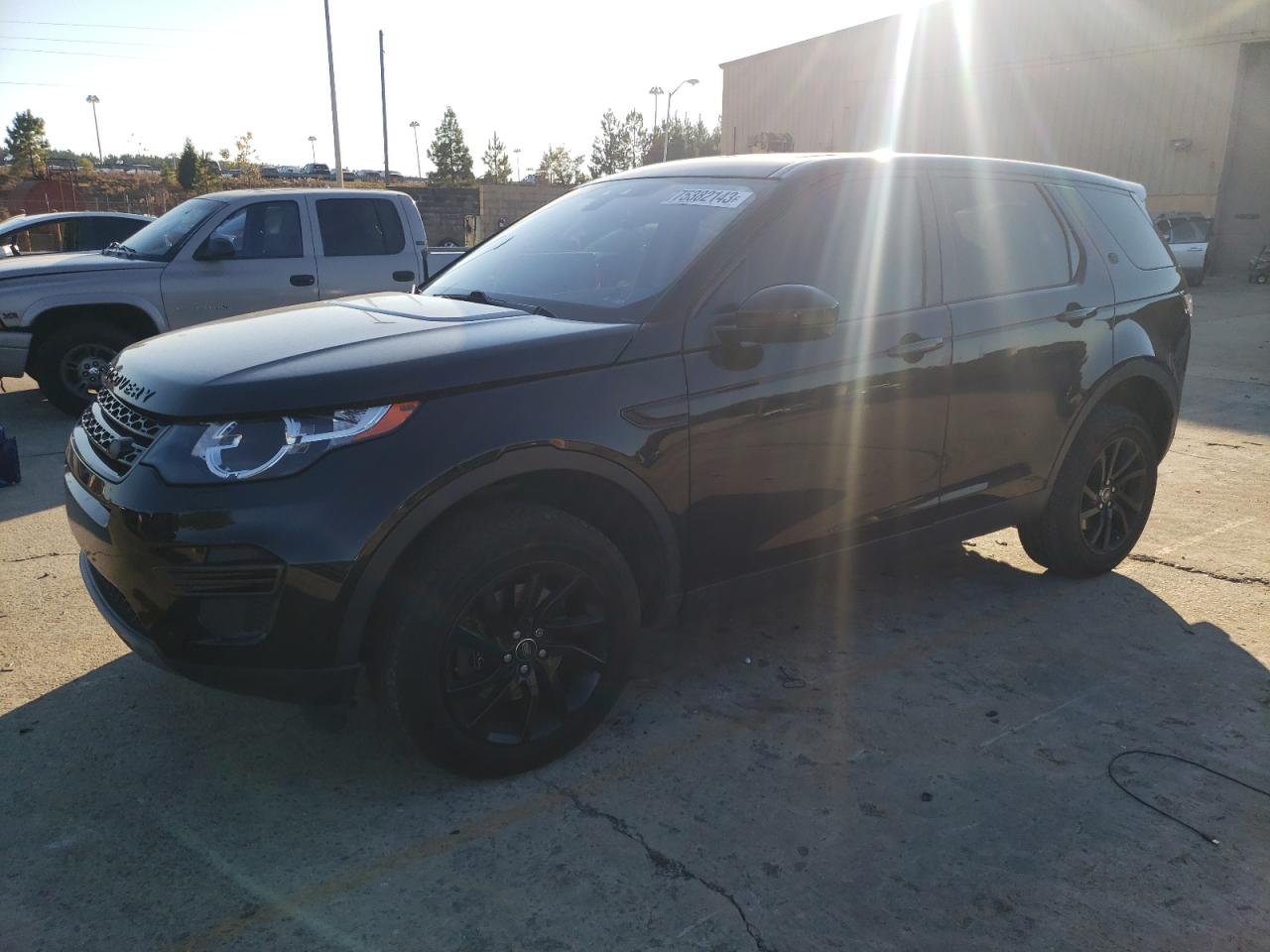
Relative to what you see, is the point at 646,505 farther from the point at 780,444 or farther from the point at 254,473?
the point at 254,473

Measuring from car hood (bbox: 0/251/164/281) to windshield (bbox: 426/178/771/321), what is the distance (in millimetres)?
5164

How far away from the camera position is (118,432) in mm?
2803

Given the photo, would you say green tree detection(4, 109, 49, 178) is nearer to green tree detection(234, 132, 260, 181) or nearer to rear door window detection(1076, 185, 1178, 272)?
green tree detection(234, 132, 260, 181)

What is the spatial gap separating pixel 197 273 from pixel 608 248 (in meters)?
5.92

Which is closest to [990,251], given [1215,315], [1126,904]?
[1126,904]

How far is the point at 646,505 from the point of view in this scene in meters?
3.00

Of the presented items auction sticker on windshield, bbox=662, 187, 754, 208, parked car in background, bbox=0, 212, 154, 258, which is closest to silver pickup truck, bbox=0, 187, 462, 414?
parked car in background, bbox=0, 212, 154, 258

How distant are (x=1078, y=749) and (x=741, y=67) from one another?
44.5m

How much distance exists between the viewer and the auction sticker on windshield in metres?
3.42

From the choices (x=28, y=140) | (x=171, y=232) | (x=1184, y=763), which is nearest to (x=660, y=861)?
(x=1184, y=763)

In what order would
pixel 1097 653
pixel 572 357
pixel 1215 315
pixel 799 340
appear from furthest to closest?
pixel 1215 315
pixel 1097 653
pixel 799 340
pixel 572 357

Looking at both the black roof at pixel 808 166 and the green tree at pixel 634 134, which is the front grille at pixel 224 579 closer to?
the black roof at pixel 808 166

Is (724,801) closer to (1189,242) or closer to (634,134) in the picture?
(1189,242)

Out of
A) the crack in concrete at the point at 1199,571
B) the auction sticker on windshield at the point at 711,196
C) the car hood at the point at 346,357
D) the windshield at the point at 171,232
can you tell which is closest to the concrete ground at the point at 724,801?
the crack in concrete at the point at 1199,571
